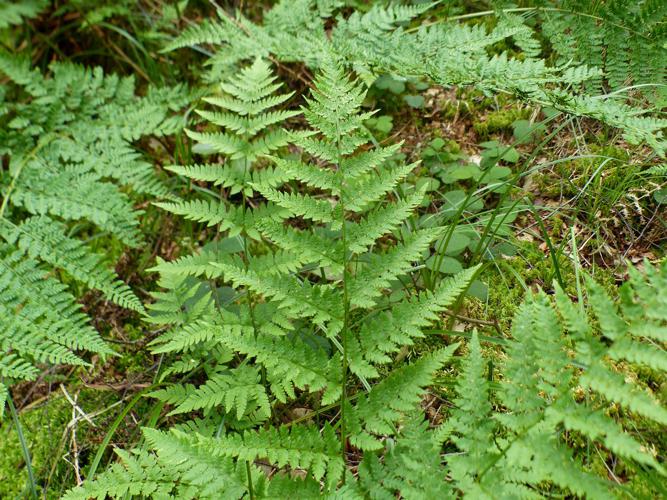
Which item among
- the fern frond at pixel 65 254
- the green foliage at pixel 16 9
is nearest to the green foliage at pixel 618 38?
the fern frond at pixel 65 254

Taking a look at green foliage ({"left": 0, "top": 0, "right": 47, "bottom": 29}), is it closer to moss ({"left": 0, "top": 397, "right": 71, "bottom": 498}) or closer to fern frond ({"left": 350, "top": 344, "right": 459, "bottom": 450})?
moss ({"left": 0, "top": 397, "right": 71, "bottom": 498})

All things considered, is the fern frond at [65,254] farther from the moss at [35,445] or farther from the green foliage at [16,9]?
the green foliage at [16,9]

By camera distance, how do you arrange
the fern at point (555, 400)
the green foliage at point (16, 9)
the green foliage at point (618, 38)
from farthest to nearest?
1. the green foliage at point (16, 9)
2. the green foliage at point (618, 38)
3. the fern at point (555, 400)

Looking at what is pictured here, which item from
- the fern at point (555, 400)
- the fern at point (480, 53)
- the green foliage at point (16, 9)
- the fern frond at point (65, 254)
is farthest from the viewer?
the green foliage at point (16, 9)

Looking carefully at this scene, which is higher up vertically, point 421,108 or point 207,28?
point 207,28

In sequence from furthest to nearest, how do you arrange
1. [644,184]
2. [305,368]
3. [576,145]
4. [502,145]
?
1. [502,145]
2. [576,145]
3. [644,184]
4. [305,368]

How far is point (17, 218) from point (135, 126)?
0.87 m

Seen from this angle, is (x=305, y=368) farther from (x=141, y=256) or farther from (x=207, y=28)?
(x=207, y=28)

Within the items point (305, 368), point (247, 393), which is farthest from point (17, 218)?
point (305, 368)

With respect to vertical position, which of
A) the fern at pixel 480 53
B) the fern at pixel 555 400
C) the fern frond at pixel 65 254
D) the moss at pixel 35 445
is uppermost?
the fern at pixel 480 53

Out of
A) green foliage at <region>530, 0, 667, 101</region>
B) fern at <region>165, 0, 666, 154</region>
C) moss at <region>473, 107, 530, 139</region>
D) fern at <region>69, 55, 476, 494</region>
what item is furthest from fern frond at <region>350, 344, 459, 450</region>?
moss at <region>473, 107, 530, 139</region>

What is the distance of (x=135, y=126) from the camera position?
328 cm

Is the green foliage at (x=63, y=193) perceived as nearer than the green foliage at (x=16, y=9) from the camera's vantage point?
Yes

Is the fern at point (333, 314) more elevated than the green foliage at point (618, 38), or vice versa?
the green foliage at point (618, 38)
